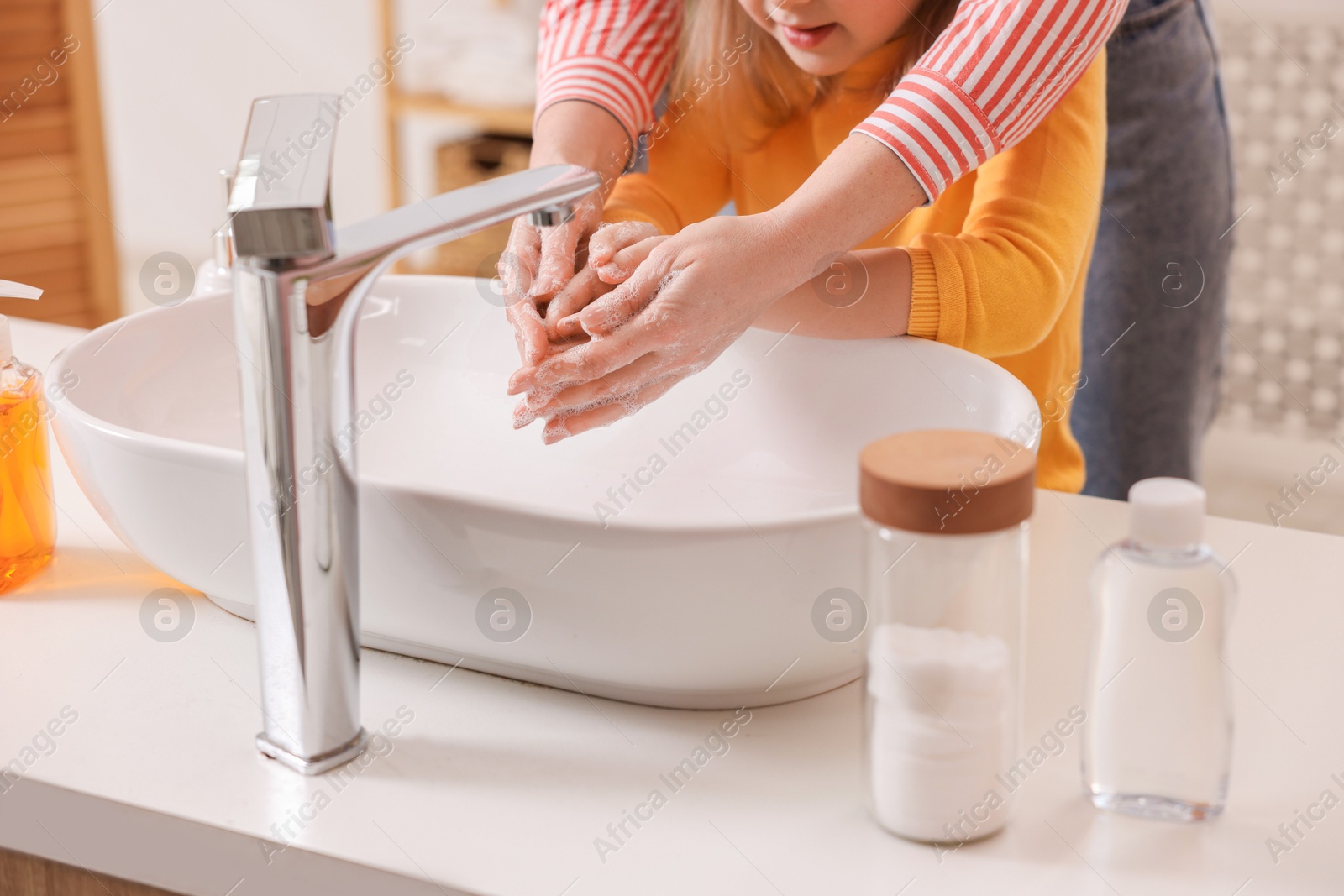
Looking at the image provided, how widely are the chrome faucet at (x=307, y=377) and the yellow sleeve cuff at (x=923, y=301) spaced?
0.27 meters

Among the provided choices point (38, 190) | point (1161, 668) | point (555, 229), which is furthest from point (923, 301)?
point (38, 190)

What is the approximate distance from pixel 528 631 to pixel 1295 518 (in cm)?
192

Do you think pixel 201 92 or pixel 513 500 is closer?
pixel 513 500

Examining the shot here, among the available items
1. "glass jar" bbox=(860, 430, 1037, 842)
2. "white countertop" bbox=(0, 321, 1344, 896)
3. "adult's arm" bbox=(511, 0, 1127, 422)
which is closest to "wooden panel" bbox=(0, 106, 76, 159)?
"white countertop" bbox=(0, 321, 1344, 896)

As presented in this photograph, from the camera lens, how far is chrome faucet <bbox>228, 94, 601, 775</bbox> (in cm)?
50

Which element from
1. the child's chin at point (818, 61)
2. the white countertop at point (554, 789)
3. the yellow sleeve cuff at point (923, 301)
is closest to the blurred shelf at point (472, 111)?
the child's chin at point (818, 61)

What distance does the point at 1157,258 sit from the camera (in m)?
1.32

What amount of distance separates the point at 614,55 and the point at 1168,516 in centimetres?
62

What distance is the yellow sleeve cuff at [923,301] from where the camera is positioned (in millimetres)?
780

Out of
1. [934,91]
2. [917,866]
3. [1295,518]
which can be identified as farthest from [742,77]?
[1295,518]

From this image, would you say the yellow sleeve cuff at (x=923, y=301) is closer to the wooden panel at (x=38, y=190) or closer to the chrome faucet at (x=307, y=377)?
the chrome faucet at (x=307, y=377)

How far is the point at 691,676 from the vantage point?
1.92 feet

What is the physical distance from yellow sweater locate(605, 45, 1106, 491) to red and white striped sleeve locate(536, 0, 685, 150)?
5 cm

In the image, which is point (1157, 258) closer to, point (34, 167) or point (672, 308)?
point (672, 308)
